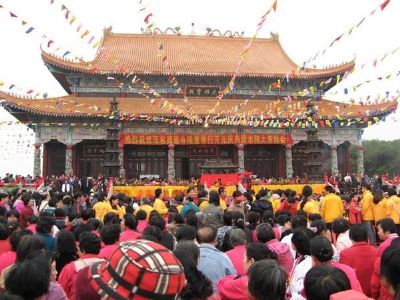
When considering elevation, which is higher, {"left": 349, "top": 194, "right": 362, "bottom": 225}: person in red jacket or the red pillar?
the red pillar

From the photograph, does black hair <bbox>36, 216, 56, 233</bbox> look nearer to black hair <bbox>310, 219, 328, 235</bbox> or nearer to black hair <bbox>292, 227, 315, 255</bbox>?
black hair <bbox>292, 227, 315, 255</bbox>

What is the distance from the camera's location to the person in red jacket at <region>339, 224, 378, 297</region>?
4.75 m

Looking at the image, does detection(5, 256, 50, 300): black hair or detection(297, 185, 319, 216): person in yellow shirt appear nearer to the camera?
detection(5, 256, 50, 300): black hair

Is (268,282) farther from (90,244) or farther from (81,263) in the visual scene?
(90,244)

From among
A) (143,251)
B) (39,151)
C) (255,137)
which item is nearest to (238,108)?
(255,137)

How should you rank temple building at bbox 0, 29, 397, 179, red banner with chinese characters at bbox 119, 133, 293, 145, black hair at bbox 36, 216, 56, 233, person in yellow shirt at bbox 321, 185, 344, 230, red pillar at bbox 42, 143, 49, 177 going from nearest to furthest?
black hair at bbox 36, 216, 56, 233
person in yellow shirt at bbox 321, 185, 344, 230
temple building at bbox 0, 29, 397, 179
red banner with chinese characters at bbox 119, 133, 293, 145
red pillar at bbox 42, 143, 49, 177

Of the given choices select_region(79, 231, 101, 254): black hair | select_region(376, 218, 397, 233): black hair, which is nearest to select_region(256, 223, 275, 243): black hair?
select_region(376, 218, 397, 233): black hair

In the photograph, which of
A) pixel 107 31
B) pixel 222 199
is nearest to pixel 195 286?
pixel 222 199

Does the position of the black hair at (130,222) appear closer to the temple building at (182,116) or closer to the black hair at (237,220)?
the black hair at (237,220)

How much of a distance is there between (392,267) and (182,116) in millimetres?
22473

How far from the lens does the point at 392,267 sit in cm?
296

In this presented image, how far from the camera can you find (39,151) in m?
25.0

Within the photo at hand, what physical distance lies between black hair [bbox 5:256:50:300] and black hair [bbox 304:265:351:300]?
1.87m

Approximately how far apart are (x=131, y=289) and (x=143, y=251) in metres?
0.18
